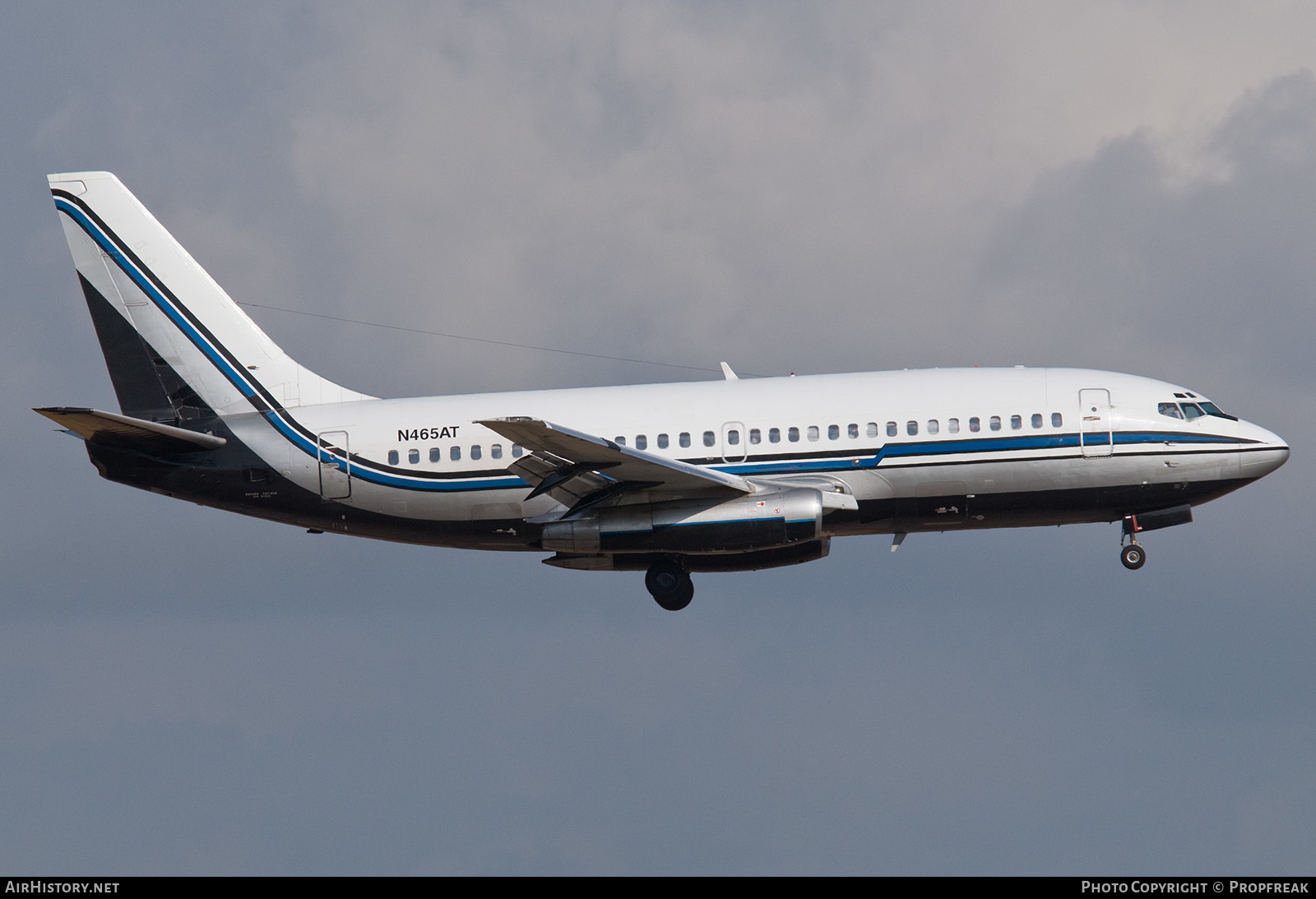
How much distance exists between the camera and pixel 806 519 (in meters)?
39.6

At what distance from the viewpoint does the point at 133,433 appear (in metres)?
42.6

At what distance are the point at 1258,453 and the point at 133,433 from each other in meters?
30.7

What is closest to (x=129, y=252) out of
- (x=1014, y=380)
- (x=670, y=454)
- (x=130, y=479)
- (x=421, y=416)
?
(x=130, y=479)

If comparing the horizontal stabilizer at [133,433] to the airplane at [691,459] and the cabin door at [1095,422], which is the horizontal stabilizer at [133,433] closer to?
the airplane at [691,459]

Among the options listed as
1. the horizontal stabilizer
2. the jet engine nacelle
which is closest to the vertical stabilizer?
the horizontal stabilizer

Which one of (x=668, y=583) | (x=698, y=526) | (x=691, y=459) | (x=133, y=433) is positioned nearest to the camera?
(x=698, y=526)

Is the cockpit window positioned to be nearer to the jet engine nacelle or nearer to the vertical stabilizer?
the jet engine nacelle

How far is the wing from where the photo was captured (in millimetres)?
38094

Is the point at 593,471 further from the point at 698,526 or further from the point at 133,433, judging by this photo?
the point at 133,433

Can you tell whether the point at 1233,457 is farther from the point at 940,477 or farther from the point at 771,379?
the point at 771,379

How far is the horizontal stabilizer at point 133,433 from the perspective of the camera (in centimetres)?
4150

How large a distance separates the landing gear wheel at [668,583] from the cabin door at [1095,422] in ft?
37.7

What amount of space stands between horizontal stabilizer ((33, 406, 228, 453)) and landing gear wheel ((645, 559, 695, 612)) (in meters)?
12.7

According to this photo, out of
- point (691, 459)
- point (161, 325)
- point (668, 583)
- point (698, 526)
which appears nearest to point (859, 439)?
point (691, 459)
